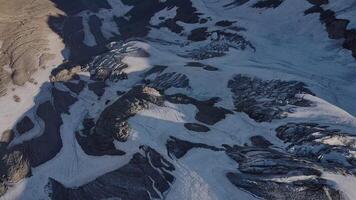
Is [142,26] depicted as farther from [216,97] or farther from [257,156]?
[257,156]

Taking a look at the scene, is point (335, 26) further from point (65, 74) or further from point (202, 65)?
point (65, 74)

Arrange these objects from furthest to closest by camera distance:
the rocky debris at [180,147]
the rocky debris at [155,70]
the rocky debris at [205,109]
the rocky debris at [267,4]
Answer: the rocky debris at [267,4], the rocky debris at [155,70], the rocky debris at [205,109], the rocky debris at [180,147]

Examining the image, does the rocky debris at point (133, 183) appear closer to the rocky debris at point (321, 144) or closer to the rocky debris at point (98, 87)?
the rocky debris at point (321, 144)

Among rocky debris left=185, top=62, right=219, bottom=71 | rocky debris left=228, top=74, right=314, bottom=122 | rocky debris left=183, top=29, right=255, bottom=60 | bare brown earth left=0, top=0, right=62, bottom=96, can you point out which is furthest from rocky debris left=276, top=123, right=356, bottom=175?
bare brown earth left=0, top=0, right=62, bottom=96

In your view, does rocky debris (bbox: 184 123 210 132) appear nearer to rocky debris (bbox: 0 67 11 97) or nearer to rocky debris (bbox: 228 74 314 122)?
rocky debris (bbox: 228 74 314 122)

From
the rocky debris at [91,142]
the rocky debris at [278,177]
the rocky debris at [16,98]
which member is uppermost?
the rocky debris at [278,177]

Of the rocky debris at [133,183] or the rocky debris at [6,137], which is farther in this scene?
the rocky debris at [6,137]

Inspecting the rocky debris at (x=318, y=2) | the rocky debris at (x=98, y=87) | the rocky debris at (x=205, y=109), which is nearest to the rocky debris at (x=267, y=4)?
the rocky debris at (x=318, y=2)

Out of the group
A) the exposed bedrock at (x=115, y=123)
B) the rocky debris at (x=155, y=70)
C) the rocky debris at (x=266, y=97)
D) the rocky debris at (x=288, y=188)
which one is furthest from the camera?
the rocky debris at (x=155, y=70)
